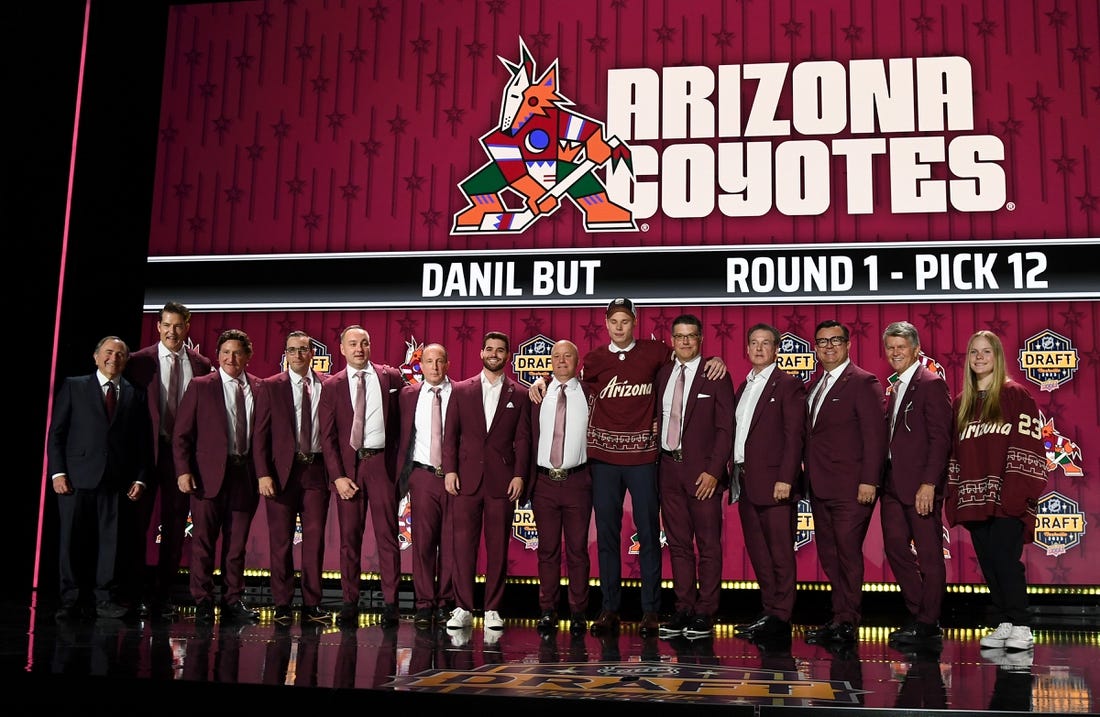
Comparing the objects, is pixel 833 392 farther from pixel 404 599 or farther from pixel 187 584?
pixel 187 584

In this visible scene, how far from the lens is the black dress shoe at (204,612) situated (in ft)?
15.1

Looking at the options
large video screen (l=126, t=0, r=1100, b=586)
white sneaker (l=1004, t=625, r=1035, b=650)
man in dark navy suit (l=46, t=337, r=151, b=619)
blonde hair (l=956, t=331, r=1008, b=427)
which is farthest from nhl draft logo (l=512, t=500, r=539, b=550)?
white sneaker (l=1004, t=625, r=1035, b=650)

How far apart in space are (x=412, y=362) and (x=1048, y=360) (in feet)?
12.1

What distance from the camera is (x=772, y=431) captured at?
169 inches

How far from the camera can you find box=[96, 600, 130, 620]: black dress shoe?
4609mm

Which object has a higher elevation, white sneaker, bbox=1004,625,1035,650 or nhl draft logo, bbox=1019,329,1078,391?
nhl draft logo, bbox=1019,329,1078,391

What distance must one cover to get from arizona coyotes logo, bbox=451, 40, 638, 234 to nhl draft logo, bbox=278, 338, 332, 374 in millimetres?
1099

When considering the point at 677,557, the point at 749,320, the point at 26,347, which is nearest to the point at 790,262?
the point at 749,320

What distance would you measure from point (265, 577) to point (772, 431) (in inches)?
135

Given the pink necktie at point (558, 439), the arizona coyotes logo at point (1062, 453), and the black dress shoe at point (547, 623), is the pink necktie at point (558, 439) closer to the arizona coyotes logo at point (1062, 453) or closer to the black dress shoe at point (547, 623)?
the black dress shoe at point (547, 623)

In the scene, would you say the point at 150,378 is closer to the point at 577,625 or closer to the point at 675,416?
the point at 577,625

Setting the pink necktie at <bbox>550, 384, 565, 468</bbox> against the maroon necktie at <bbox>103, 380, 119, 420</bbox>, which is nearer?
the pink necktie at <bbox>550, 384, 565, 468</bbox>

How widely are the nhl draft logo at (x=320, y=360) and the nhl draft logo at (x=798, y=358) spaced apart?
2.76 metres

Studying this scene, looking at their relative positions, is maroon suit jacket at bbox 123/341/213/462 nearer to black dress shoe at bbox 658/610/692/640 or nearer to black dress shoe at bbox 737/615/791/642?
black dress shoe at bbox 658/610/692/640
